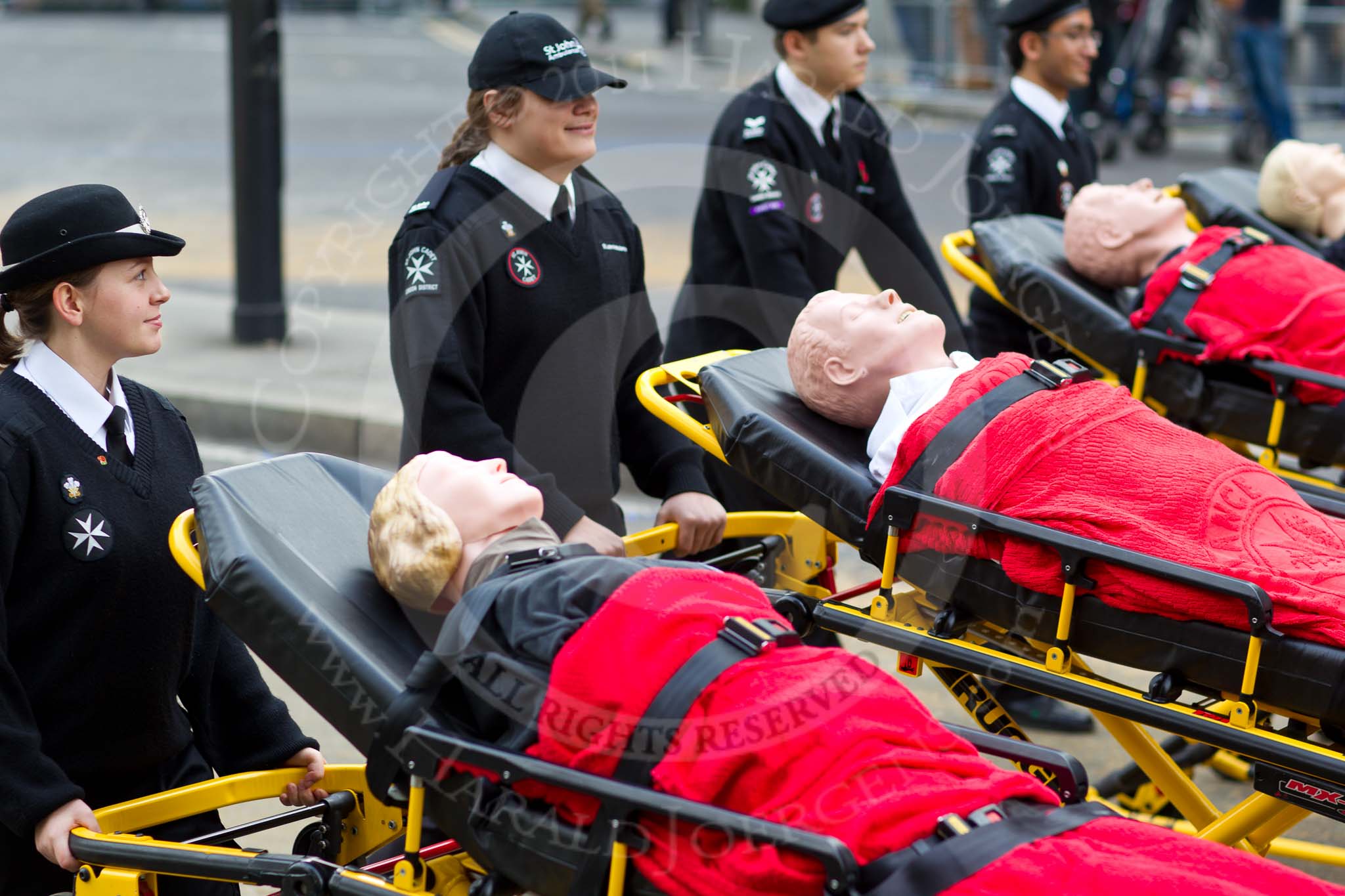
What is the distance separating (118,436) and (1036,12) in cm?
368

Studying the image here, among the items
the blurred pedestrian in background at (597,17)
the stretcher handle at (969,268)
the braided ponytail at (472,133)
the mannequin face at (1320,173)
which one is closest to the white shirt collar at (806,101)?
the stretcher handle at (969,268)

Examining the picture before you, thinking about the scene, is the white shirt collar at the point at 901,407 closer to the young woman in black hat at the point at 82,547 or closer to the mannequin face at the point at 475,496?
the mannequin face at the point at 475,496

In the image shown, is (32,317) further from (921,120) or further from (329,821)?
(921,120)

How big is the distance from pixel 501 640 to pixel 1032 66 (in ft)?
11.9

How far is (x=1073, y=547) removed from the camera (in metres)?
3.03

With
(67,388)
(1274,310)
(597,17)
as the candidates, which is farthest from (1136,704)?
(597,17)

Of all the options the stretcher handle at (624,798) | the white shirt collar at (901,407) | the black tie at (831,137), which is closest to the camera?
the stretcher handle at (624,798)

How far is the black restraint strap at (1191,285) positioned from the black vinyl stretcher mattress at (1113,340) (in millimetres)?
94

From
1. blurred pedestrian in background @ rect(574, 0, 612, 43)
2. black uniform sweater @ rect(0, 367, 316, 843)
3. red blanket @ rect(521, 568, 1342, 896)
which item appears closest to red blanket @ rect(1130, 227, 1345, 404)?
red blanket @ rect(521, 568, 1342, 896)

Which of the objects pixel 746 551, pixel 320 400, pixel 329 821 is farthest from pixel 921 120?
pixel 329 821

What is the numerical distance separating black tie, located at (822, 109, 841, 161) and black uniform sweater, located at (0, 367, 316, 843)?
248 cm

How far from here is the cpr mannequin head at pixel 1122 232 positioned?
4.84 m

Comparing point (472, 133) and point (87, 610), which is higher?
point (472, 133)

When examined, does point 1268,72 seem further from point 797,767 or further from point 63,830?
point 63,830
